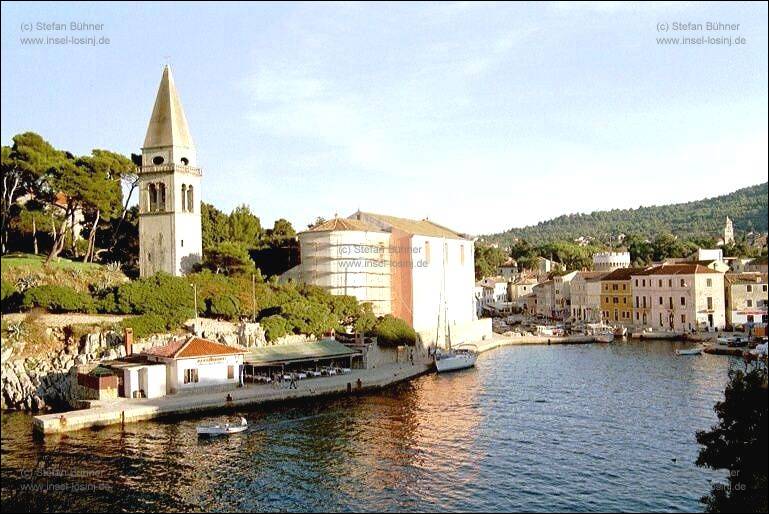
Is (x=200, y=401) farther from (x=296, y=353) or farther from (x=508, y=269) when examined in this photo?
(x=508, y=269)

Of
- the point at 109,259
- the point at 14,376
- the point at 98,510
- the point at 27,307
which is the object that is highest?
the point at 109,259

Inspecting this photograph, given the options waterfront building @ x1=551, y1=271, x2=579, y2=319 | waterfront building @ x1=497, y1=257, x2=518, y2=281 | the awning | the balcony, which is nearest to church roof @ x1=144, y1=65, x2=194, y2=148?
the balcony

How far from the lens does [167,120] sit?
38844 millimetres

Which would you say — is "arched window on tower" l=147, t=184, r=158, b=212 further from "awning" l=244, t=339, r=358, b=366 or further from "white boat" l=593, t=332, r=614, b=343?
"white boat" l=593, t=332, r=614, b=343

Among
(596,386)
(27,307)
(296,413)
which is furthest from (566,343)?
(27,307)

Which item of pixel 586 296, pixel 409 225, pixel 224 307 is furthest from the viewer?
pixel 586 296

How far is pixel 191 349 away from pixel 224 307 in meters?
6.84

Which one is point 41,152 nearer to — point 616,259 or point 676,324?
point 676,324

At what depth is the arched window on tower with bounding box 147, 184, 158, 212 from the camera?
131ft

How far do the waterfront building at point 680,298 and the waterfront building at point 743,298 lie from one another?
53cm

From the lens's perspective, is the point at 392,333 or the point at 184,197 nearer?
the point at 184,197

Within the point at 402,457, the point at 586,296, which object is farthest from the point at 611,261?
the point at 402,457

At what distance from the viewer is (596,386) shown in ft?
107

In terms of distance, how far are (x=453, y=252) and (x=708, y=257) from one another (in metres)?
30.9
